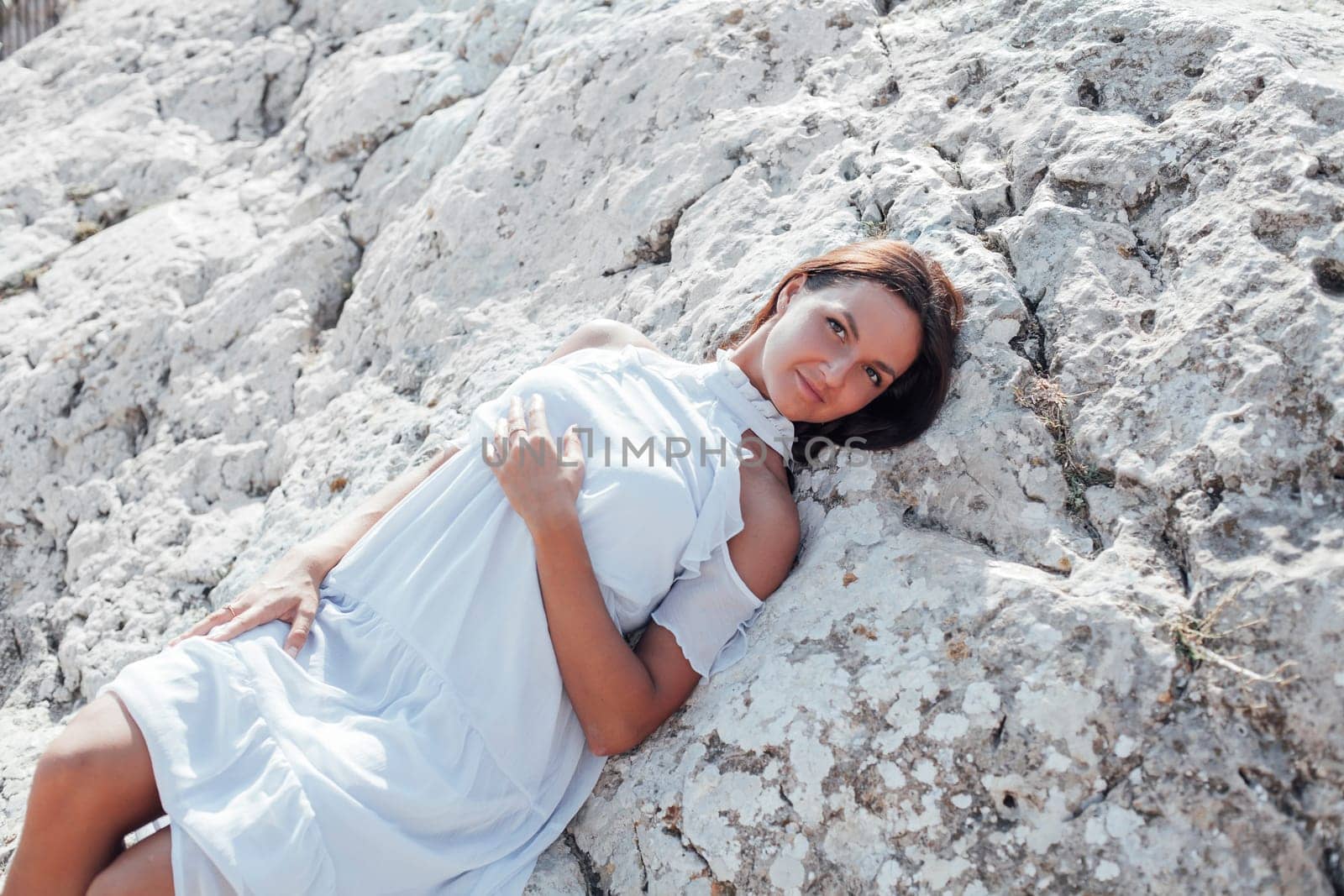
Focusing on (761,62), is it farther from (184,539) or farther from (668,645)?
(184,539)

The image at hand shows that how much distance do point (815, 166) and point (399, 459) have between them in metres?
1.68

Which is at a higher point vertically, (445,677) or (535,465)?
(535,465)

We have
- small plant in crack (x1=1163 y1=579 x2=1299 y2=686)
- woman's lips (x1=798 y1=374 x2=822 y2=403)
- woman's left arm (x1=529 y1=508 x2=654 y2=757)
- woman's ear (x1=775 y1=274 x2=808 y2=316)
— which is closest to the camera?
small plant in crack (x1=1163 y1=579 x2=1299 y2=686)

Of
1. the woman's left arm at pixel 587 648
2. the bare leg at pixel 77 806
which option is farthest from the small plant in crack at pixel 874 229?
the bare leg at pixel 77 806

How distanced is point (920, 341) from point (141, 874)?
2.09 metres

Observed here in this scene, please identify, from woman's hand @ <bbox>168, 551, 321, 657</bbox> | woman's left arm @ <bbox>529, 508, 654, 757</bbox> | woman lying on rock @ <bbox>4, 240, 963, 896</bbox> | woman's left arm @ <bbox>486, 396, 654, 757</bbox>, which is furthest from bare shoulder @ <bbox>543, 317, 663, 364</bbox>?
woman's hand @ <bbox>168, 551, 321, 657</bbox>

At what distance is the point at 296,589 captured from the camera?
238 cm

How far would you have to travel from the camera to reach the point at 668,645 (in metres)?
2.25

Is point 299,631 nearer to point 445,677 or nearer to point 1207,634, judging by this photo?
point 445,677

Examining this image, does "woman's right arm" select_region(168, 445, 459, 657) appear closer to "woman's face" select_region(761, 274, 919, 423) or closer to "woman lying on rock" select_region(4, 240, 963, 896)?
"woman lying on rock" select_region(4, 240, 963, 896)

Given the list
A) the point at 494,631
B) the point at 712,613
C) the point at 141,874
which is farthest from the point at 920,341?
the point at 141,874

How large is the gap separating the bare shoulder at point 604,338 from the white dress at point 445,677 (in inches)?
10.2

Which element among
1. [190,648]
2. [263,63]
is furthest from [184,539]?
[263,63]

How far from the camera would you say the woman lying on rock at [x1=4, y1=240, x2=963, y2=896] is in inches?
76.3
